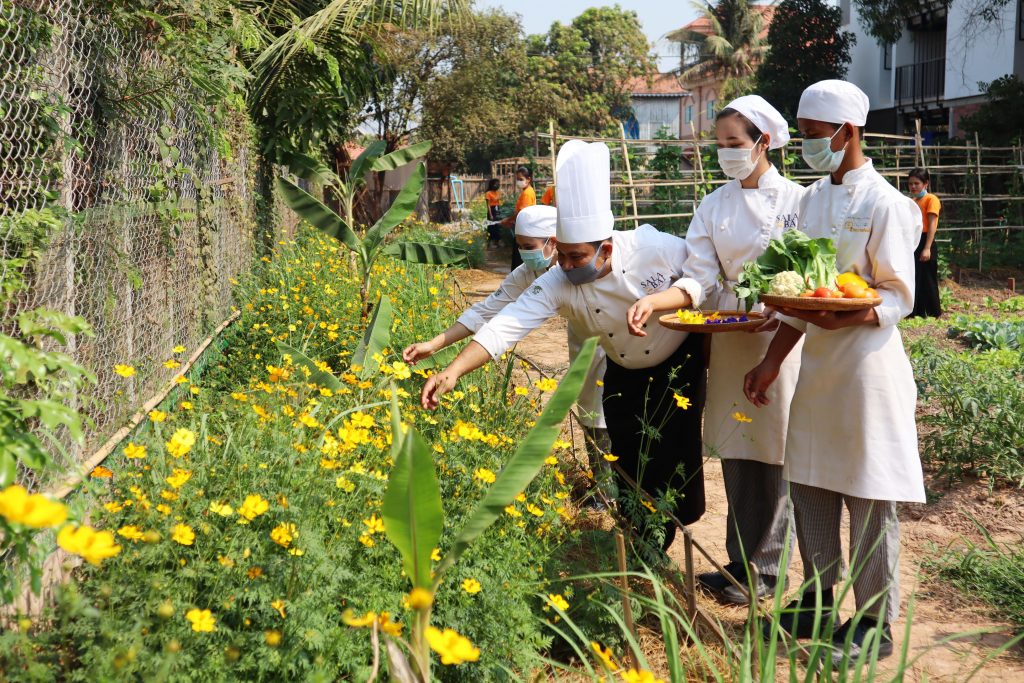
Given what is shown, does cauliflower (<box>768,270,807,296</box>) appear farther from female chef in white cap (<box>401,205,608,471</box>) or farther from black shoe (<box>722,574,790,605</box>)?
black shoe (<box>722,574,790,605</box>)

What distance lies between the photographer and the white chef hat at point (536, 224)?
461 cm

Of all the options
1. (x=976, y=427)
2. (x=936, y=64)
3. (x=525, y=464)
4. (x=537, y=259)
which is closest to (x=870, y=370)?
(x=525, y=464)

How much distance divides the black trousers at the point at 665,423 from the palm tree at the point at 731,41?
38724 millimetres

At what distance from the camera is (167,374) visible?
5.45 meters

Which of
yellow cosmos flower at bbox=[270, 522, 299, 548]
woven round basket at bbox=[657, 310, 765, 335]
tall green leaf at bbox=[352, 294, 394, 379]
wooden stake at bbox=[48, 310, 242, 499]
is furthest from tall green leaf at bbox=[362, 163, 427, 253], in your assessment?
yellow cosmos flower at bbox=[270, 522, 299, 548]

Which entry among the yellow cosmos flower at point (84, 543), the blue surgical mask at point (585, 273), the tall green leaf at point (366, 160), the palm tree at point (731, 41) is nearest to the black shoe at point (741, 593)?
the blue surgical mask at point (585, 273)

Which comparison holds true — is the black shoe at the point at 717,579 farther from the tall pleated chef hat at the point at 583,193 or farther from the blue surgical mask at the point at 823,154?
the blue surgical mask at the point at 823,154

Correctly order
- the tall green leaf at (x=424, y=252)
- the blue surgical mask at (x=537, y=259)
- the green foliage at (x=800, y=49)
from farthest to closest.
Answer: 1. the green foliage at (x=800, y=49)
2. the tall green leaf at (x=424, y=252)
3. the blue surgical mask at (x=537, y=259)

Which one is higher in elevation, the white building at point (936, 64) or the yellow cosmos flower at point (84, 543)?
the white building at point (936, 64)

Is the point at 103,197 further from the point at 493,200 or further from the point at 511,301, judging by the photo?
the point at 493,200

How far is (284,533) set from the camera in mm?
2215

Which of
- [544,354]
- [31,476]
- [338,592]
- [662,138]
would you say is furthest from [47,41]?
[662,138]

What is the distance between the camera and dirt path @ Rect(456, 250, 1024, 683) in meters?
3.36

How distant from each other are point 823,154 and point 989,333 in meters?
6.30
